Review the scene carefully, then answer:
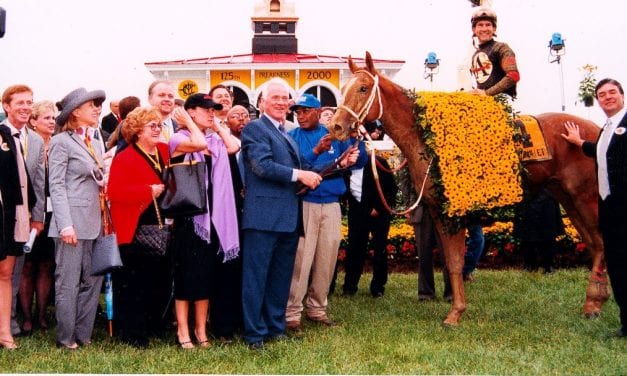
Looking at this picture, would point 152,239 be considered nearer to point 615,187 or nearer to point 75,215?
point 75,215

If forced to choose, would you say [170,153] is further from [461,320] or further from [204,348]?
[461,320]

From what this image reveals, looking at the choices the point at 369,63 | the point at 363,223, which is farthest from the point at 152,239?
the point at 363,223

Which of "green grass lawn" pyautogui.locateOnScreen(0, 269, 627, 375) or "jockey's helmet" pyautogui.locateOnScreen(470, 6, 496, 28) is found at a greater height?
"jockey's helmet" pyautogui.locateOnScreen(470, 6, 496, 28)

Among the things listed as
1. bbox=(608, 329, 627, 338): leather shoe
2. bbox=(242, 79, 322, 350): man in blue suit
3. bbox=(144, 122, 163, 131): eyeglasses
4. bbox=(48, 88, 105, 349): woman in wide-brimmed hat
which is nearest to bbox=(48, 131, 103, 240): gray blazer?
bbox=(48, 88, 105, 349): woman in wide-brimmed hat

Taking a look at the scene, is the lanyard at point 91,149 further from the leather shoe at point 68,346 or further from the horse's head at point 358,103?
the horse's head at point 358,103

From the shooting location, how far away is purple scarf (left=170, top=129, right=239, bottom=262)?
5297 millimetres

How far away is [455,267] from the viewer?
612 cm

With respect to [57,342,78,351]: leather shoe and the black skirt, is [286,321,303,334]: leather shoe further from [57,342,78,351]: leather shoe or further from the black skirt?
[57,342,78,351]: leather shoe

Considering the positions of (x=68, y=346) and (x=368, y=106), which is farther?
(x=368, y=106)

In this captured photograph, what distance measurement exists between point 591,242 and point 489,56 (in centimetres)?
230

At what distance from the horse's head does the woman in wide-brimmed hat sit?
214 cm

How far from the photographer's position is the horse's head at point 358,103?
18.4 feet

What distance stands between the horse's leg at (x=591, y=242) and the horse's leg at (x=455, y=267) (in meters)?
1.47

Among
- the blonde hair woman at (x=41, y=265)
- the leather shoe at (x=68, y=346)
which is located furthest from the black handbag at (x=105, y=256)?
the blonde hair woman at (x=41, y=265)
